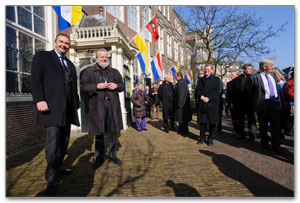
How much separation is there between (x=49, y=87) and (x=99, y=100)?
89 centimetres

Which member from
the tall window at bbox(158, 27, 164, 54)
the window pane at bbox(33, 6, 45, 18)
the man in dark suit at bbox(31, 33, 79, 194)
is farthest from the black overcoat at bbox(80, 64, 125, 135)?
the tall window at bbox(158, 27, 164, 54)

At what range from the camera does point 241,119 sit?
16.5 ft

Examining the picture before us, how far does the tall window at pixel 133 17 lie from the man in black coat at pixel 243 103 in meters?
10.5

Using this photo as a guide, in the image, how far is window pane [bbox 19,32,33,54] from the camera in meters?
4.54

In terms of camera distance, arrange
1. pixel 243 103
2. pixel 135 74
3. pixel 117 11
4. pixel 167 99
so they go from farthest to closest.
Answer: pixel 117 11, pixel 135 74, pixel 167 99, pixel 243 103

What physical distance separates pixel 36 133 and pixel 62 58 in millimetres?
3296

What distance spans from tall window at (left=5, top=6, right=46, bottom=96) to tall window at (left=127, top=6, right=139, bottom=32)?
8.96 metres

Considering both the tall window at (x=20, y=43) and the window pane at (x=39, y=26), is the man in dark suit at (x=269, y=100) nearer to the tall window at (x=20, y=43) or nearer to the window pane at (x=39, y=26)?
the tall window at (x=20, y=43)

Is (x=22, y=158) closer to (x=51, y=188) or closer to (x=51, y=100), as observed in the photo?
(x=51, y=188)

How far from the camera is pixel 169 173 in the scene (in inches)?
112

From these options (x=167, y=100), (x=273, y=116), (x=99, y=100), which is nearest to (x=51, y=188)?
(x=99, y=100)

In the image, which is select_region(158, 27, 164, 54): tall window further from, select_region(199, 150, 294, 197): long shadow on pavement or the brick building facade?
select_region(199, 150, 294, 197): long shadow on pavement

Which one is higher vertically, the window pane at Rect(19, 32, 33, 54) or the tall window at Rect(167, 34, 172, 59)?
the tall window at Rect(167, 34, 172, 59)

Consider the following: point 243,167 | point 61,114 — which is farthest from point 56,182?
point 243,167
